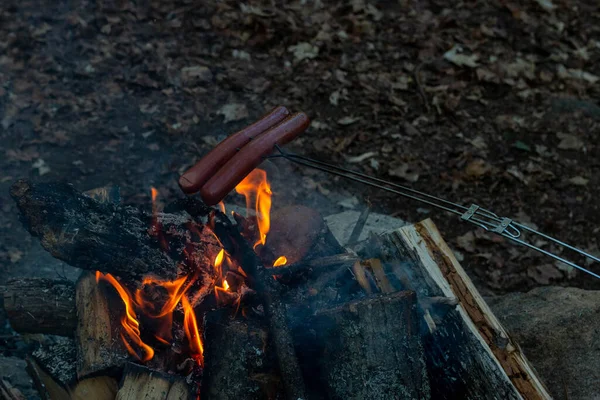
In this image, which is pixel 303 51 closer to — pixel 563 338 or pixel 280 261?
pixel 280 261

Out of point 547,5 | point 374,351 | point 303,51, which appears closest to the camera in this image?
point 374,351

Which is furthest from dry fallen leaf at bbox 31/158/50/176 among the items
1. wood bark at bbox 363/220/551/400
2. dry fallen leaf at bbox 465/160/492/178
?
dry fallen leaf at bbox 465/160/492/178

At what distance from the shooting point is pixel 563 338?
10.5 ft

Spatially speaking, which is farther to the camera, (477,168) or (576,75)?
(576,75)

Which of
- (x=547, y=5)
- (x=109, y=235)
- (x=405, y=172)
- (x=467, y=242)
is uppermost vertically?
(x=109, y=235)

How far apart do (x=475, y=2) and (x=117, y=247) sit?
588cm

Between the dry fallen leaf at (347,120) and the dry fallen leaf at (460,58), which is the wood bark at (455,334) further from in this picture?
the dry fallen leaf at (460,58)

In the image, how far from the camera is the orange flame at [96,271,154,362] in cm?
289

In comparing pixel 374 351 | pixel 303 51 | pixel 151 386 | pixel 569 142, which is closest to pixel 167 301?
pixel 151 386

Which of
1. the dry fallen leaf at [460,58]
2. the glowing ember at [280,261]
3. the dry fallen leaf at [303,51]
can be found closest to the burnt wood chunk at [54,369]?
the glowing ember at [280,261]

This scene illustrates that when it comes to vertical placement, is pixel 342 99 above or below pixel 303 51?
below

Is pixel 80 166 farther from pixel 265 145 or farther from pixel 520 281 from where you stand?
pixel 520 281

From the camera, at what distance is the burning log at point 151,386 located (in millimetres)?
2695

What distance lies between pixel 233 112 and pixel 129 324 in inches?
123
